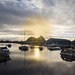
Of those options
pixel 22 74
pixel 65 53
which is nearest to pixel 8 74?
pixel 22 74

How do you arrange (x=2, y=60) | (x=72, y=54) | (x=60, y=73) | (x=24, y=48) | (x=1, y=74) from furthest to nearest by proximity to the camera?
(x=24, y=48) → (x=72, y=54) → (x=2, y=60) → (x=60, y=73) → (x=1, y=74)

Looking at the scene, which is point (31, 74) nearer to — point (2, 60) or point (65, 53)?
point (2, 60)

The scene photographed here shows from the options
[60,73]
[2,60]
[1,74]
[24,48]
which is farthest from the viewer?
[24,48]

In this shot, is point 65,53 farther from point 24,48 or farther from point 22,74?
point 24,48

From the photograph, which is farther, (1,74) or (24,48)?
(24,48)

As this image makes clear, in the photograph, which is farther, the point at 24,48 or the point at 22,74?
the point at 24,48

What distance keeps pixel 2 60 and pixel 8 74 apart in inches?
614

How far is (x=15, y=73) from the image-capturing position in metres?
28.6

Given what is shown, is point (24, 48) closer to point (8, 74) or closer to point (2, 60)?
point (2, 60)

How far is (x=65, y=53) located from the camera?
5844 centimetres

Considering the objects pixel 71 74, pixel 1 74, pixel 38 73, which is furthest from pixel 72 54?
pixel 1 74

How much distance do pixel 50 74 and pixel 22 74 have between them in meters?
7.74

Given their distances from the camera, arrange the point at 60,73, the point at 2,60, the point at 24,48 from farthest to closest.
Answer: the point at 24,48
the point at 2,60
the point at 60,73

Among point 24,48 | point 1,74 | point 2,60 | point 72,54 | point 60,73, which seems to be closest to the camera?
point 1,74
